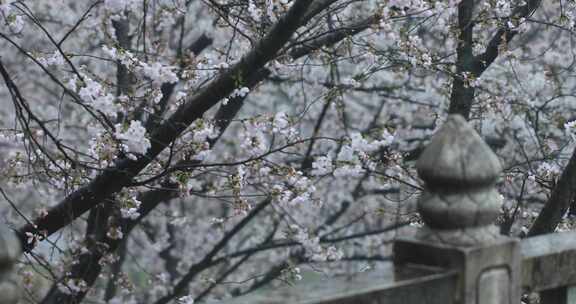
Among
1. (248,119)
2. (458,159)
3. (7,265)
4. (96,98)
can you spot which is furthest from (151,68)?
(7,265)

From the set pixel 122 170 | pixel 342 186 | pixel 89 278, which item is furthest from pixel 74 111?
pixel 122 170

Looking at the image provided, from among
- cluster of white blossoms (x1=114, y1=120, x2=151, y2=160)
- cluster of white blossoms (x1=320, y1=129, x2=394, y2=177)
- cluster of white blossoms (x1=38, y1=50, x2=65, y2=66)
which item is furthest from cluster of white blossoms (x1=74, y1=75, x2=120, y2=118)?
cluster of white blossoms (x1=320, y1=129, x2=394, y2=177)

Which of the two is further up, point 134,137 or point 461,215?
point 134,137

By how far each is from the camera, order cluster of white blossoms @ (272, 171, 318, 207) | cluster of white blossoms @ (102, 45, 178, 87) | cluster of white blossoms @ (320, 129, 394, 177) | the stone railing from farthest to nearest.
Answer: cluster of white blossoms @ (272, 171, 318, 207) → cluster of white blossoms @ (320, 129, 394, 177) → cluster of white blossoms @ (102, 45, 178, 87) → the stone railing

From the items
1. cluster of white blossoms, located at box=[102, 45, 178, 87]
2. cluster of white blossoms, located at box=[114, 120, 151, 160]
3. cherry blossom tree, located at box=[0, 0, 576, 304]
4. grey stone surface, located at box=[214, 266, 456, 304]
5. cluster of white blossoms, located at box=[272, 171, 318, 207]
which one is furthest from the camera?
cluster of white blossoms, located at box=[272, 171, 318, 207]

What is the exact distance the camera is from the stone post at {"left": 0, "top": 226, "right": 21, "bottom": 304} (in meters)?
1.55

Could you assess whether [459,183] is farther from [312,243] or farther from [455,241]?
[312,243]

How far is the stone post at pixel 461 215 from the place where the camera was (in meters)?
2.37

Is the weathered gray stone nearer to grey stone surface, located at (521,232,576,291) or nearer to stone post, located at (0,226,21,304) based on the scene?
grey stone surface, located at (521,232,576,291)

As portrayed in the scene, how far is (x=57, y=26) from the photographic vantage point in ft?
34.7

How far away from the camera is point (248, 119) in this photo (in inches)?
212

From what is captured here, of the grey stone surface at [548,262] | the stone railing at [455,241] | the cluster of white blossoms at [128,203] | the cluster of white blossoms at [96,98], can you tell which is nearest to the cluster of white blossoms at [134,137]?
the cluster of white blossoms at [96,98]

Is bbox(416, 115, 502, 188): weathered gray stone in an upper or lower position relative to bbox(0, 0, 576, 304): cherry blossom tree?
lower

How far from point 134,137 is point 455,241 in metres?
2.46
